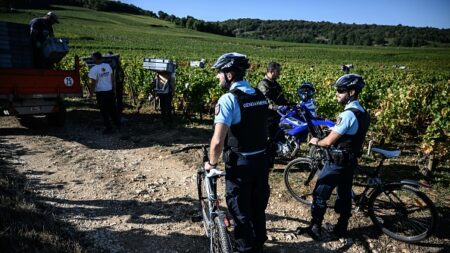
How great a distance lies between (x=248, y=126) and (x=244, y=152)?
29 cm

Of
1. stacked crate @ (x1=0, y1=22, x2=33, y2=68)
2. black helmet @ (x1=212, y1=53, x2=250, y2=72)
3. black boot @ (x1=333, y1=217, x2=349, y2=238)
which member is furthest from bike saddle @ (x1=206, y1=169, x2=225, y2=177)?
stacked crate @ (x1=0, y1=22, x2=33, y2=68)

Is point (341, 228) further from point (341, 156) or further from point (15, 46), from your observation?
point (15, 46)

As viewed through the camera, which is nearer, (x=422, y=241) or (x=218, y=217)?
(x=218, y=217)

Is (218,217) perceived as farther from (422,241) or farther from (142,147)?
(142,147)

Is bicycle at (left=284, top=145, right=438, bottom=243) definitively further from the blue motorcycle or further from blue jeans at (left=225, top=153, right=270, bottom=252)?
the blue motorcycle

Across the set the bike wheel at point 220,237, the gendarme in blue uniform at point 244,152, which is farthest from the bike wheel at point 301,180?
the bike wheel at point 220,237

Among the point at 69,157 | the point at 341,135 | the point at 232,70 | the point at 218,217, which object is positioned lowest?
the point at 69,157

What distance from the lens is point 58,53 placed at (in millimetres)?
10789

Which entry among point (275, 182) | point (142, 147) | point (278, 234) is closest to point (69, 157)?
point (142, 147)

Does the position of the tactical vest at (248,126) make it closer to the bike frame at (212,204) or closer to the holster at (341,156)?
the bike frame at (212,204)

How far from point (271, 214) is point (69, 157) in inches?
201

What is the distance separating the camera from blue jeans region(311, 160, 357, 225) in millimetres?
4668

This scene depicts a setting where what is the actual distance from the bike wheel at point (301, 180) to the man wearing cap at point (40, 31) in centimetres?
884

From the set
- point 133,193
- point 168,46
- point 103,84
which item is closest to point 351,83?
point 133,193
